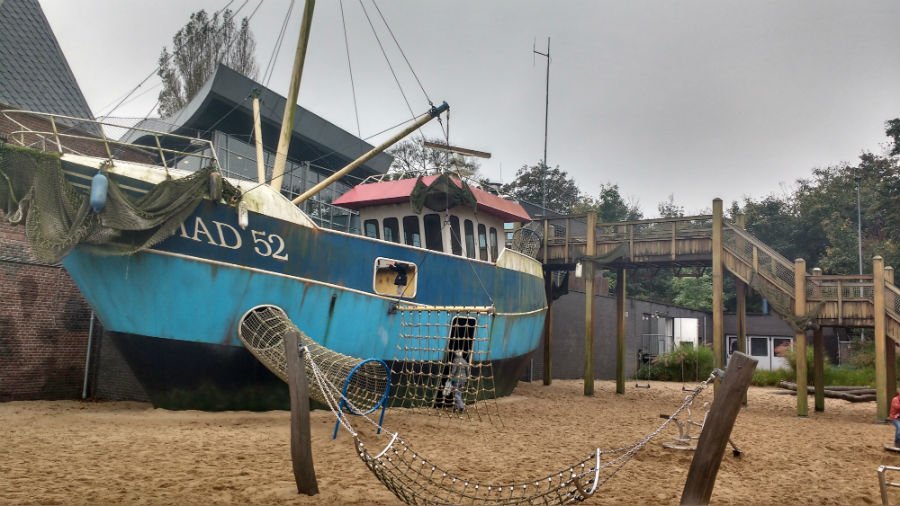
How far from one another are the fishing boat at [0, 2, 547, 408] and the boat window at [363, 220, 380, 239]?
2.69 metres

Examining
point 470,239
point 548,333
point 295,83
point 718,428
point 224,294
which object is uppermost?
point 295,83

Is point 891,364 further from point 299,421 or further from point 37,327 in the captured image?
point 37,327

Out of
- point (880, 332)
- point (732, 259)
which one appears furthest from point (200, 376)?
point (880, 332)

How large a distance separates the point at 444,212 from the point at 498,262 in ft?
5.77

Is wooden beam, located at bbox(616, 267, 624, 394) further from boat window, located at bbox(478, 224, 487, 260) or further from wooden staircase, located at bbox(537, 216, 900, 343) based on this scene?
boat window, located at bbox(478, 224, 487, 260)

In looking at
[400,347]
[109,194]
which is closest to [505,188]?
[400,347]

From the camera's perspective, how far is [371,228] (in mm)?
16594

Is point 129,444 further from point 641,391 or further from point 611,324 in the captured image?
point 611,324

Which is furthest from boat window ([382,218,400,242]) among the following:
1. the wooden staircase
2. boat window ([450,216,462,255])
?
the wooden staircase

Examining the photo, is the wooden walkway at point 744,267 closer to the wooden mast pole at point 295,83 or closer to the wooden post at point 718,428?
the wooden mast pole at point 295,83

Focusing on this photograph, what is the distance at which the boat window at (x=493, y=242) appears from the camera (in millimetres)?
17552

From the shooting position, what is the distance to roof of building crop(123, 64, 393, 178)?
2014cm

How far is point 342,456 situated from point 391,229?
8.34 meters

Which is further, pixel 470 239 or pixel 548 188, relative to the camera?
pixel 548 188
